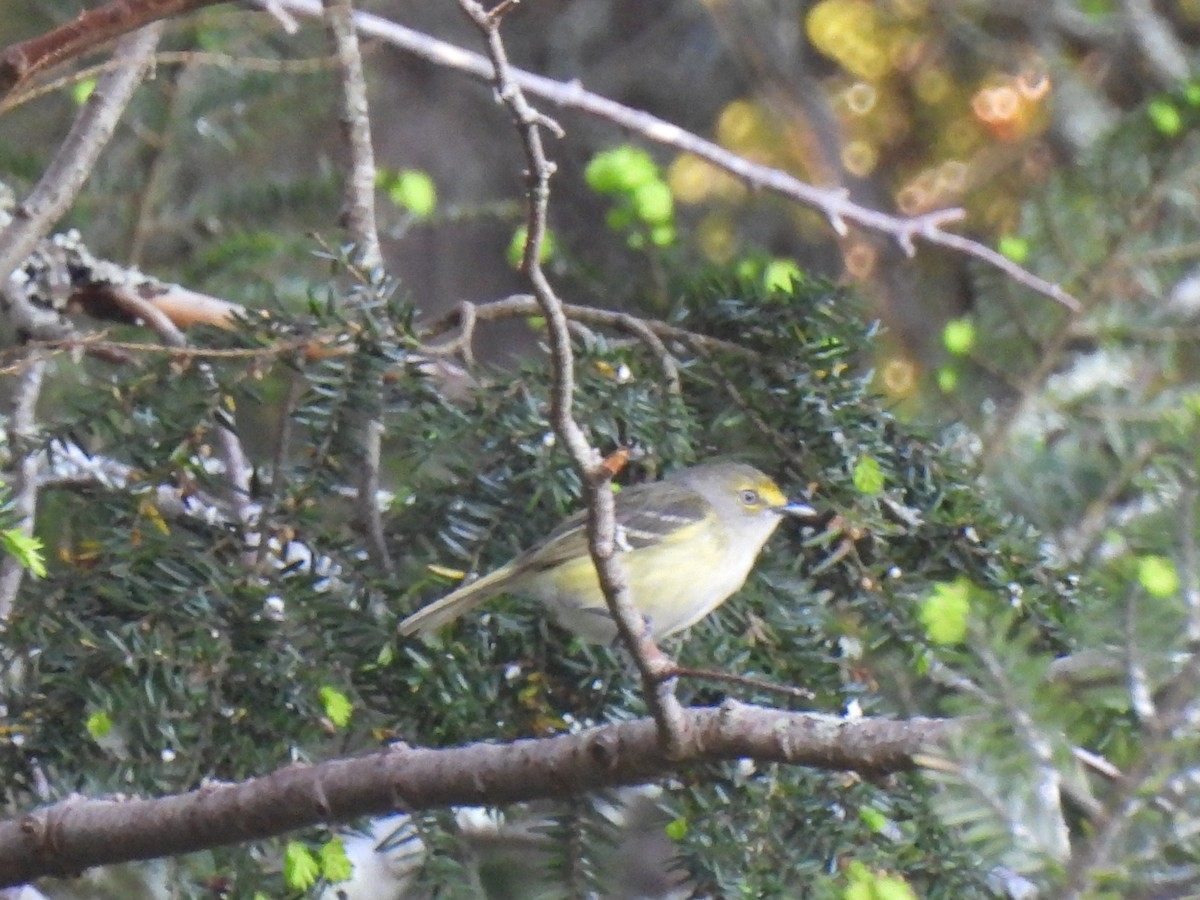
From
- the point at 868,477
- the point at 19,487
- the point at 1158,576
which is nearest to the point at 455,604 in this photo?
the point at 868,477

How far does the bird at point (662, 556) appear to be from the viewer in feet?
7.99

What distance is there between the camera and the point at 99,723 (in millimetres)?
2055

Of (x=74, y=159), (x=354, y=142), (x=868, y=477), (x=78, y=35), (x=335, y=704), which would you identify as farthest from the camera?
(x=354, y=142)

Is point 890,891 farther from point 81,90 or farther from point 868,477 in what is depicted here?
point 81,90

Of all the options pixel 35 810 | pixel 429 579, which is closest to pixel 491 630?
pixel 429 579

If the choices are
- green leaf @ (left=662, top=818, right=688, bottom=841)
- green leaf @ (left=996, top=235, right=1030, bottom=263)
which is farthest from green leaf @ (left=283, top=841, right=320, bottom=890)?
green leaf @ (left=996, top=235, right=1030, bottom=263)

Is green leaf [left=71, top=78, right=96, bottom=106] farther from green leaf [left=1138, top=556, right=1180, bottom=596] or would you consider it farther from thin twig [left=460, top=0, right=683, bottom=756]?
green leaf [left=1138, top=556, right=1180, bottom=596]

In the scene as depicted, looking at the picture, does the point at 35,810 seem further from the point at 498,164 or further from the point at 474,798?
the point at 498,164

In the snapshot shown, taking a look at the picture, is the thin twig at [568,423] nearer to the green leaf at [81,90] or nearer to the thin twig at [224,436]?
the thin twig at [224,436]

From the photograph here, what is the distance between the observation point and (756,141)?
484cm

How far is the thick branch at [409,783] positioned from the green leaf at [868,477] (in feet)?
2.26

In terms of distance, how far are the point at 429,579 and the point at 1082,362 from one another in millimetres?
2117

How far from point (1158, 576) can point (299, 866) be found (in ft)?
3.91

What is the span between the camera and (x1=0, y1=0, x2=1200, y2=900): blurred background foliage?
47.6 inches
